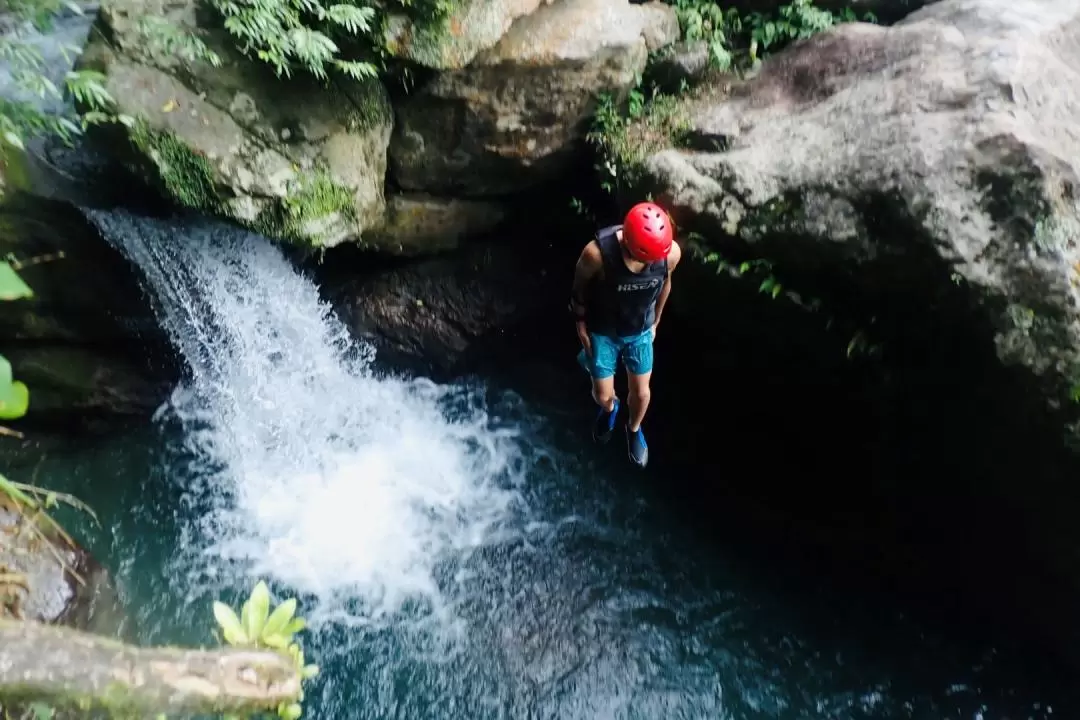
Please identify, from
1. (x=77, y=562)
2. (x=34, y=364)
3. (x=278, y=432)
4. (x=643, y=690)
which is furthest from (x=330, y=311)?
(x=643, y=690)

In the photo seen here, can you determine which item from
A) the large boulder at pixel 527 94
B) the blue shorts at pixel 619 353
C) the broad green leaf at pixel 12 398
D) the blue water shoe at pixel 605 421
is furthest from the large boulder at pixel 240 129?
the broad green leaf at pixel 12 398

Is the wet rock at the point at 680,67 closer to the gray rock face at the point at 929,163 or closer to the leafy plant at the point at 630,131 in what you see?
the leafy plant at the point at 630,131

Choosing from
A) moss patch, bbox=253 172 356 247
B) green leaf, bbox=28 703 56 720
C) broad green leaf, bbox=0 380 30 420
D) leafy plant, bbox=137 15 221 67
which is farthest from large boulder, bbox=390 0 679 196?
green leaf, bbox=28 703 56 720

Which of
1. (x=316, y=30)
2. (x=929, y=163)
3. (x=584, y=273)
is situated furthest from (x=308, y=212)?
(x=929, y=163)

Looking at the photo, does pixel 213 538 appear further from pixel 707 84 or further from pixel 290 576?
pixel 707 84

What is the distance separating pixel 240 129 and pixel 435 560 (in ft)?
11.3

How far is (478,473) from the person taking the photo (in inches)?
246

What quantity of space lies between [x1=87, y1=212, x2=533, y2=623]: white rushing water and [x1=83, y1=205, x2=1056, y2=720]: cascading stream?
0.02 meters

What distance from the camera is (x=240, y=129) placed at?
14.1 ft

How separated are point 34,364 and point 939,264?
630 cm

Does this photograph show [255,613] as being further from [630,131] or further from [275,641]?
[630,131]

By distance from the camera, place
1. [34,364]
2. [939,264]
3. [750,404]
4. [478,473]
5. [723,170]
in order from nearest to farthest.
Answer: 1. [939,264]
2. [723,170]
3. [34,364]
4. [750,404]
5. [478,473]

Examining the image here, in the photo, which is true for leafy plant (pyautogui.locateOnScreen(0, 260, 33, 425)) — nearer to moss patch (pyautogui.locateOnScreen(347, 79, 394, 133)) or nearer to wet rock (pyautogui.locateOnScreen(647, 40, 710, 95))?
moss patch (pyautogui.locateOnScreen(347, 79, 394, 133))

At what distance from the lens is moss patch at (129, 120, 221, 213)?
13.2ft
